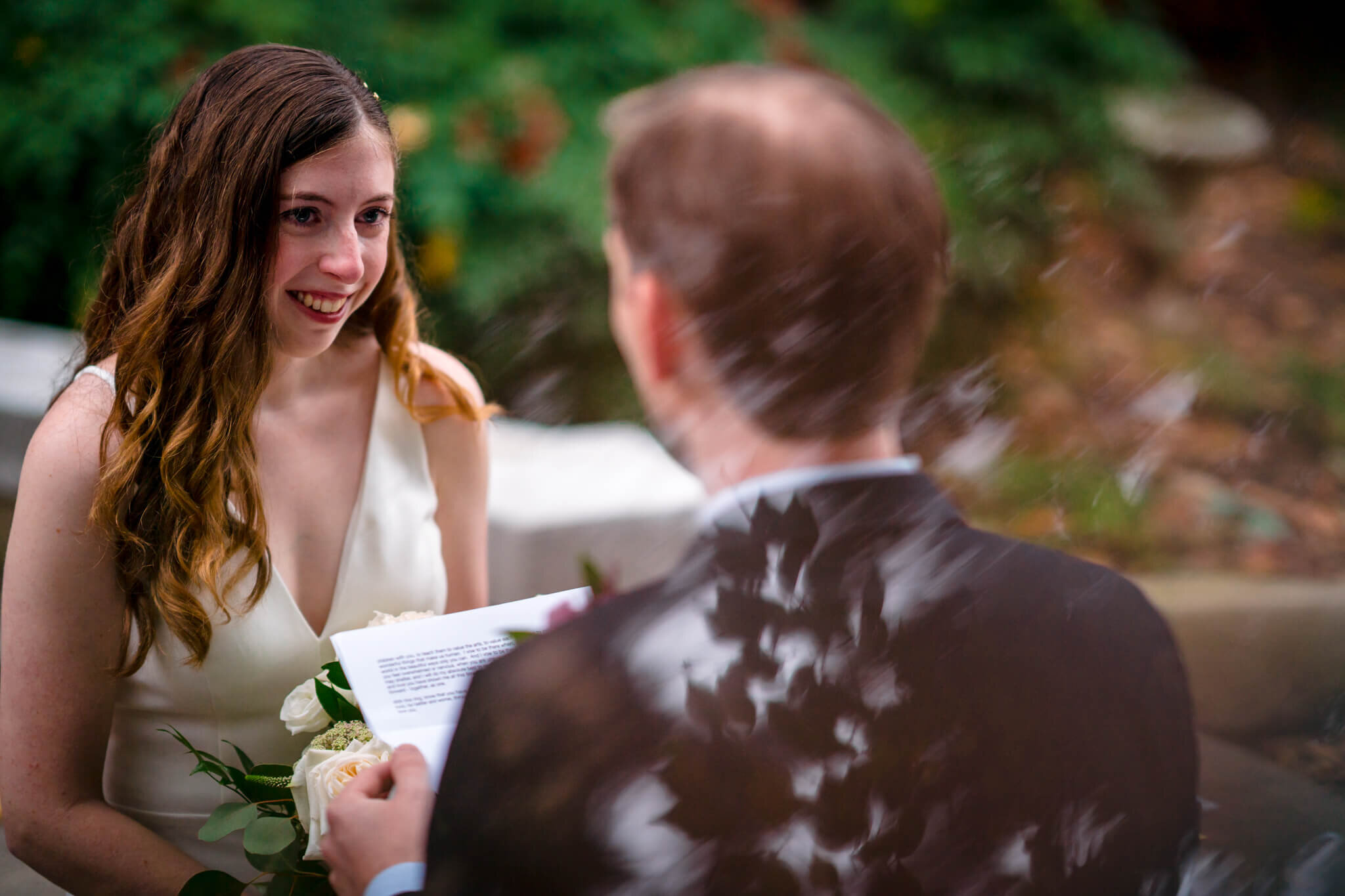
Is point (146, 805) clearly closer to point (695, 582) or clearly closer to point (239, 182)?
point (239, 182)

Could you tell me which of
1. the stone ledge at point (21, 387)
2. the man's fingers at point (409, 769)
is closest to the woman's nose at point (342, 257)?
the man's fingers at point (409, 769)

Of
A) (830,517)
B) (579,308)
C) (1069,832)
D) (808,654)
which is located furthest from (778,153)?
(579,308)

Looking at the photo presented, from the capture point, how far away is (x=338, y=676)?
4.39ft

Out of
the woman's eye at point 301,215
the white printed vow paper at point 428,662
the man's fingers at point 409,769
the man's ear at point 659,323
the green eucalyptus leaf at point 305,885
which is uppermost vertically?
the man's ear at point 659,323

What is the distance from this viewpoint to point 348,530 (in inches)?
68.8

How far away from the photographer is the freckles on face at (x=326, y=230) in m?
1.41

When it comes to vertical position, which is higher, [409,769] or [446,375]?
[409,769]

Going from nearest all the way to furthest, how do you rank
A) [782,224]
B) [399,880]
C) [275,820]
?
[782,224], [399,880], [275,820]

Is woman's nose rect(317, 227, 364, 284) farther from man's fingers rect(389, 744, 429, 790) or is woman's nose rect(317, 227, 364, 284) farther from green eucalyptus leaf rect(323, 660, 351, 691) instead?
man's fingers rect(389, 744, 429, 790)

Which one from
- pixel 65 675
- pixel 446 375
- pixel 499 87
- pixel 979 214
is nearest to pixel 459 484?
pixel 446 375

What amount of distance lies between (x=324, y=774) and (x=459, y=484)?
0.85 metres

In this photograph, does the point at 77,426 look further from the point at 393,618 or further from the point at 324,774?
the point at 324,774

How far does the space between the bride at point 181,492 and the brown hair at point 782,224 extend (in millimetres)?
831

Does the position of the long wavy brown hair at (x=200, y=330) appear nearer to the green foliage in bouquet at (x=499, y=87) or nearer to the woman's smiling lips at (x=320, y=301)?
the woman's smiling lips at (x=320, y=301)
